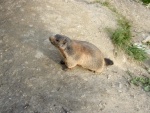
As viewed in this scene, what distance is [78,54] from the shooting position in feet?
19.0

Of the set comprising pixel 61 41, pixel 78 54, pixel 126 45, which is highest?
pixel 61 41

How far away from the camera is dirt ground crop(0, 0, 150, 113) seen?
17.8 ft

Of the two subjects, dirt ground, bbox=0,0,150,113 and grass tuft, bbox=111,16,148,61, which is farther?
grass tuft, bbox=111,16,148,61

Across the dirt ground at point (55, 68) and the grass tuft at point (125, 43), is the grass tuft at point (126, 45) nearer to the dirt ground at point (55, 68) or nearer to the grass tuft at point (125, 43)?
the grass tuft at point (125, 43)

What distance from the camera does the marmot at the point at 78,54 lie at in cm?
565

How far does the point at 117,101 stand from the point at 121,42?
1690mm

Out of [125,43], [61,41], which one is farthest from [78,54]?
[125,43]

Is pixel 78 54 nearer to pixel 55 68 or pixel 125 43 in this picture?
pixel 55 68

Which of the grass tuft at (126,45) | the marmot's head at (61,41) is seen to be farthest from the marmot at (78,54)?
the grass tuft at (126,45)

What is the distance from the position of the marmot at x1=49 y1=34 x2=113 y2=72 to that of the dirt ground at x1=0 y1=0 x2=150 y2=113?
17 cm

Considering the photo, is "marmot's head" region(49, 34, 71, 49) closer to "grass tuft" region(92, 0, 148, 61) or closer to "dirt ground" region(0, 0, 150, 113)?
"dirt ground" region(0, 0, 150, 113)

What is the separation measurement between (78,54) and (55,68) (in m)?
0.46

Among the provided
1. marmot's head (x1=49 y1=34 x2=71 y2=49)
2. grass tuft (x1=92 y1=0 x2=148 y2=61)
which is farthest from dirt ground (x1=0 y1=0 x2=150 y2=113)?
marmot's head (x1=49 y1=34 x2=71 y2=49)

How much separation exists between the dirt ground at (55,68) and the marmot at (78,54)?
0.17 m
